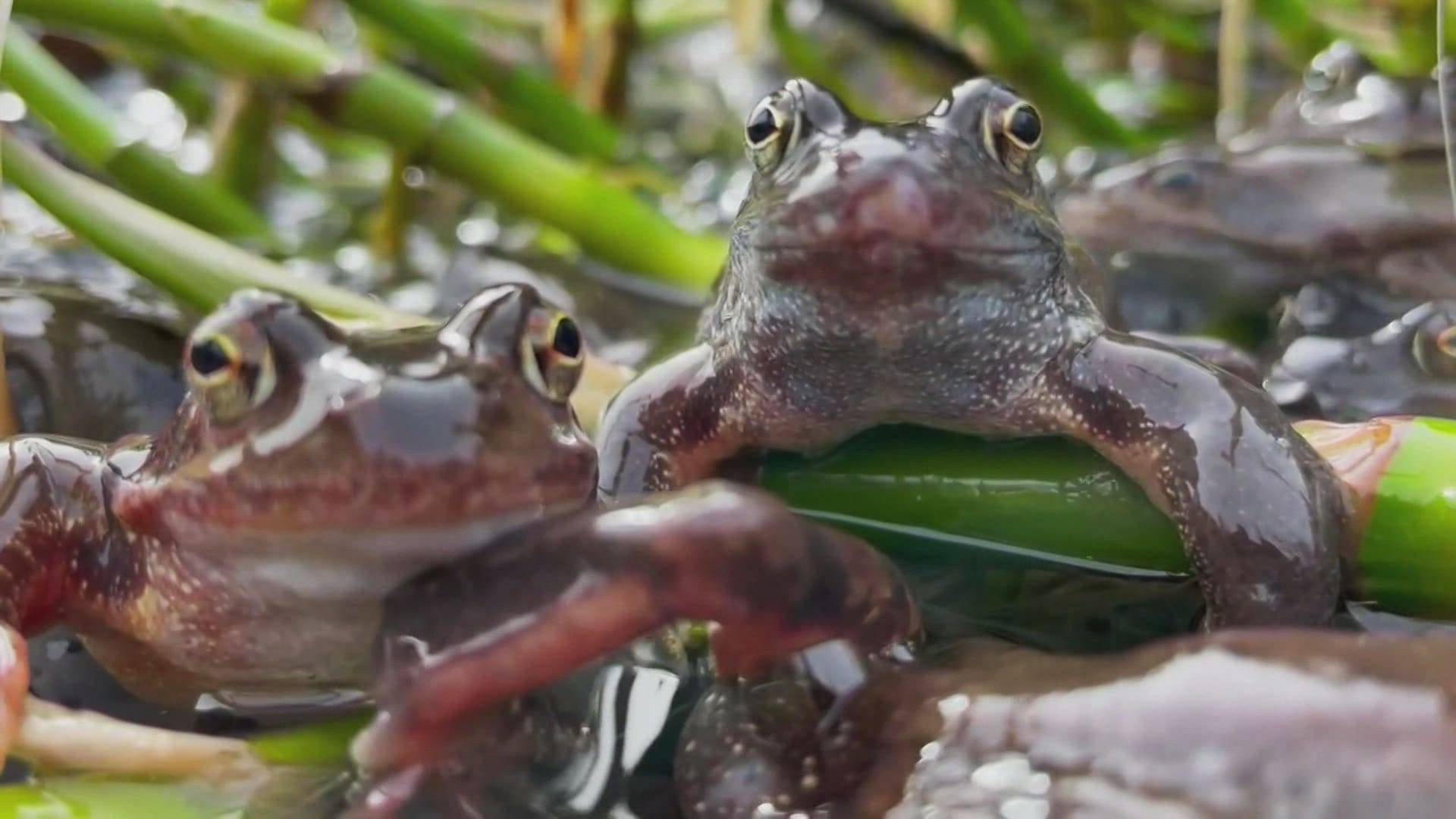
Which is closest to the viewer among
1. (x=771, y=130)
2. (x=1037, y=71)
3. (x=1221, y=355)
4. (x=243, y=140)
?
(x=771, y=130)

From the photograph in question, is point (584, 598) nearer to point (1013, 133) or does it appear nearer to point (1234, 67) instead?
point (1013, 133)

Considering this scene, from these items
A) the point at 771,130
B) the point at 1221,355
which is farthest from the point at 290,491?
the point at 1221,355

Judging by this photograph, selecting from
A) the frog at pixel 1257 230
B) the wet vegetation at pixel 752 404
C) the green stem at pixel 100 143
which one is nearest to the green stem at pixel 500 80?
the wet vegetation at pixel 752 404

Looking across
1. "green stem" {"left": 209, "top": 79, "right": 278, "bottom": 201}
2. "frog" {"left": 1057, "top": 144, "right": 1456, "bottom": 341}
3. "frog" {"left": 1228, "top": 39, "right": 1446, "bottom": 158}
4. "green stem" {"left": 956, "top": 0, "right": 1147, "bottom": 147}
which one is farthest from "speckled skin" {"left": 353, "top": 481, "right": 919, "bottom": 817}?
"green stem" {"left": 956, "top": 0, "right": 1147, "bottom": 147}

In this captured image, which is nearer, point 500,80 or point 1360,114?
point 1360,114

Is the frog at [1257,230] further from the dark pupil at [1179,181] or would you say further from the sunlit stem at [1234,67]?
the sunlit stem at [1234,67]

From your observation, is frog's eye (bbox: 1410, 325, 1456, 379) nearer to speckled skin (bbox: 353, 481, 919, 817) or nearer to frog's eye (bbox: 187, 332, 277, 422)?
speckled skin (bbox: 353, 481, 919, 817)
